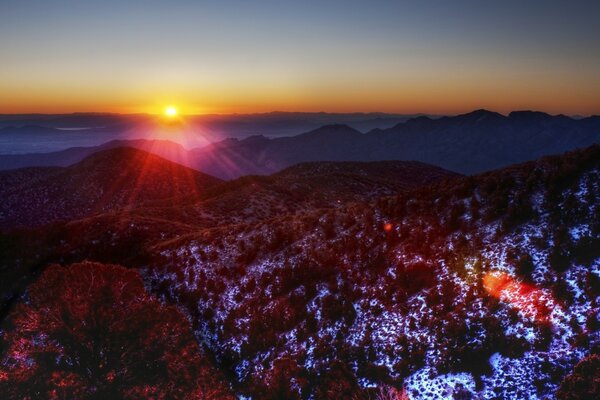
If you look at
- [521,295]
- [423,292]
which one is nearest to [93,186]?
[423,292]

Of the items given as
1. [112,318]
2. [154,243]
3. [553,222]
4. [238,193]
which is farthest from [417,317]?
[238,193]

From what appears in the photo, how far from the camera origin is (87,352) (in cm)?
1950

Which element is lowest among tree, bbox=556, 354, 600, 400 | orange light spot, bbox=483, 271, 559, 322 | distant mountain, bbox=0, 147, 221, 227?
distant mountain, bbox=0, 147, 221, 227

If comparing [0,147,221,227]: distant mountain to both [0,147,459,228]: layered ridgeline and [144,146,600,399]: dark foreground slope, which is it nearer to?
[0,147,459,228]: layered ridgeline

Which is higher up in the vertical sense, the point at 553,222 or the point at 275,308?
the point at 553,222

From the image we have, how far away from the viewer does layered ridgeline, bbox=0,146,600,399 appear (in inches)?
664

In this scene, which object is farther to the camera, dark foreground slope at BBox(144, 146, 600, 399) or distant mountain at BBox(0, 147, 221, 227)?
distant mountain at BBox(0, 147, 221, 227)

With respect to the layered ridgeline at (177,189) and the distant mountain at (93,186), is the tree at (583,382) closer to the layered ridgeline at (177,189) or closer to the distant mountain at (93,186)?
the layered ridgeline at (177,189)

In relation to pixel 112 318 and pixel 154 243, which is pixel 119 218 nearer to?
pixel 154 243

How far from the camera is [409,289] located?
21.9 metres

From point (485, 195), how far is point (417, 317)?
10.7m

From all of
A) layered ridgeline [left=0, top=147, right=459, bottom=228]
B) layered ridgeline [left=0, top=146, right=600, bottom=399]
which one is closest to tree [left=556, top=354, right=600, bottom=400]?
layered ridgeline [left=0, top=146, right=600, bottom=399]

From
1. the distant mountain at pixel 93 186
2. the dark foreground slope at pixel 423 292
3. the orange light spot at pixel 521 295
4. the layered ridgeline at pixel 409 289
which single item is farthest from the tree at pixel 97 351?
the distant mountain at pixel 93 186

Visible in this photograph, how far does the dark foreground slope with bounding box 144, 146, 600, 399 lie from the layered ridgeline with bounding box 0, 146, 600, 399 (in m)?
0.07
